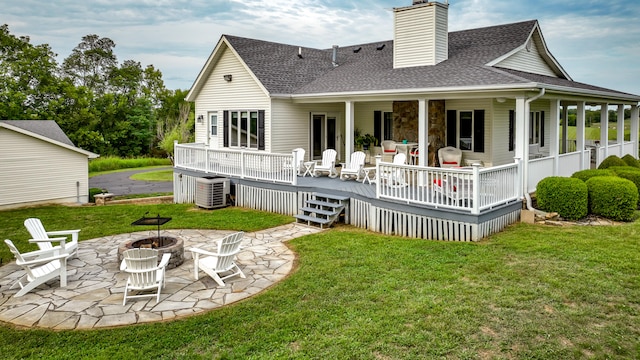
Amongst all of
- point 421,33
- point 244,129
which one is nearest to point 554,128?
point 421,33

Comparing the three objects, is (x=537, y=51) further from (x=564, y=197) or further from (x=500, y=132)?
(x=564, y=197)

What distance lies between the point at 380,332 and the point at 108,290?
4.62m

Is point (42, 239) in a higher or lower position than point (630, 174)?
lower

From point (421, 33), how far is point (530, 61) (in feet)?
14.4

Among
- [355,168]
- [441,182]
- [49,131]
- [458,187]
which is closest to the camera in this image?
[458,187]

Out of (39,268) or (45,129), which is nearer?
(39,268)

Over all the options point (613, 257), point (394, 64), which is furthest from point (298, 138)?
point (613, 257)

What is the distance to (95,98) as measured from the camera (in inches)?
1810

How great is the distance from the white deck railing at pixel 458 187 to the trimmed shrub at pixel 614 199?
7.41 feet

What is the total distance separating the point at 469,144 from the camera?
15625 mm

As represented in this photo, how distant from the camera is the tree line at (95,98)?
39031 millimetres

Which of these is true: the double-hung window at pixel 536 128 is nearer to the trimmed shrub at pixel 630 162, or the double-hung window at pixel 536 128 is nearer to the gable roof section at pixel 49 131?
the trimmed shrub at pixel 630 162

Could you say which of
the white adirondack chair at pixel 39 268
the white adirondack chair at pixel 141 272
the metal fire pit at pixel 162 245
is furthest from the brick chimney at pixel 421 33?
the white adirondack chair at pixel 39 268

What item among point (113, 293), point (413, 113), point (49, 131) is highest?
point (413, 113)
